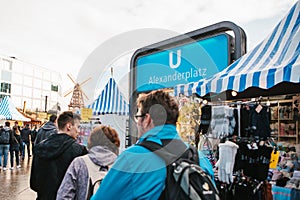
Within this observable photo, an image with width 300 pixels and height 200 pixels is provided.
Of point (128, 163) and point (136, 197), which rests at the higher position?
point (128, 163)

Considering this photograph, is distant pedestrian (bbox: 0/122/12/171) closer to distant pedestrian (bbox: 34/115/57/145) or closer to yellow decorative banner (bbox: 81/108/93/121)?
yellow decorative banner (bbox: 81/108/93/121)

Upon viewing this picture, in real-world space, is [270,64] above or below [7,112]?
above

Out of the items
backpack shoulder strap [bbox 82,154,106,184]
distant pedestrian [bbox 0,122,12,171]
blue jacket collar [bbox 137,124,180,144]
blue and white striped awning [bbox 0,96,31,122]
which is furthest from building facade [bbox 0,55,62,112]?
blue jacket collar [bbox 137,124,180,144]

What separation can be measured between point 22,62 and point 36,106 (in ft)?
42.8

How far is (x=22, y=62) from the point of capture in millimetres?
72125

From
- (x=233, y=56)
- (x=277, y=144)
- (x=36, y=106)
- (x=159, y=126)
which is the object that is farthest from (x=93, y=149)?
(x=36, y=106)

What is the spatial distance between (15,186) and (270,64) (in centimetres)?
693

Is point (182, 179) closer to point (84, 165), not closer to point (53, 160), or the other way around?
point (84, 165)

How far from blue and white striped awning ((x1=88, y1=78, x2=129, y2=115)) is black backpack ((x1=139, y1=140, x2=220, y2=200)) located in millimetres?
8620

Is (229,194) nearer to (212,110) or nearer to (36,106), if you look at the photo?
(212,110)

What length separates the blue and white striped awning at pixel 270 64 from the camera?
9.88 ft

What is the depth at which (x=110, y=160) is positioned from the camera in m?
2.38

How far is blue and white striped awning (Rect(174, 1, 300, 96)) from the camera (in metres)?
3.01

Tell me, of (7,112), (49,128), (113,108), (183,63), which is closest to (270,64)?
(183,63)
